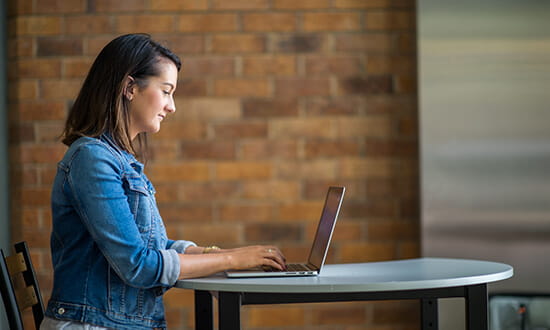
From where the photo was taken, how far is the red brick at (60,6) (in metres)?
3.17

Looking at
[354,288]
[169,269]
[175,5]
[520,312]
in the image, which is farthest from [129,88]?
[520,312]

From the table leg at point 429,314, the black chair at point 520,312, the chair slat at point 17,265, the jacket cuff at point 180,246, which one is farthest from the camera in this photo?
the black chair at point 520,312

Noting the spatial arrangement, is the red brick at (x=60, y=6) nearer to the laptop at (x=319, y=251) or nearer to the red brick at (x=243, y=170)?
the red brick at (x=243, y=170)

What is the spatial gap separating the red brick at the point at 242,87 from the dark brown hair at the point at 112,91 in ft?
4.26

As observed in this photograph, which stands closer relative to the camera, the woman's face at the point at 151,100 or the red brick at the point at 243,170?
the woman's face at the point at 151,100

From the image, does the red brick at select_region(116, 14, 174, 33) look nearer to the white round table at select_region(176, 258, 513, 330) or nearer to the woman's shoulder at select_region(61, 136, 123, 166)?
the woman's shoulder at select_region(61, 136, 123, 166)

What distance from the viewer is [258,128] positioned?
3180 millimetres

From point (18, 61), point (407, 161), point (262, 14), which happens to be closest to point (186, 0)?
point (262, 14)

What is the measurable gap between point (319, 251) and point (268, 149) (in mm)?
1297

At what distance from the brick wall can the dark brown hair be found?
1293 millimetres

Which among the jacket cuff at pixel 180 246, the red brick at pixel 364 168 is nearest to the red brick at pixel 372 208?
the red brick at pixel 364 168

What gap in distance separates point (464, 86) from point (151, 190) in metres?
1.73

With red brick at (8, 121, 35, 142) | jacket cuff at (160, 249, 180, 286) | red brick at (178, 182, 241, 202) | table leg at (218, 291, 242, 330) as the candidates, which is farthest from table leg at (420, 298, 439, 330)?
red brick at (8, 121, 35, 142)

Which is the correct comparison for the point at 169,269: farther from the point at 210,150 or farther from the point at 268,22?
the point at 268,22
